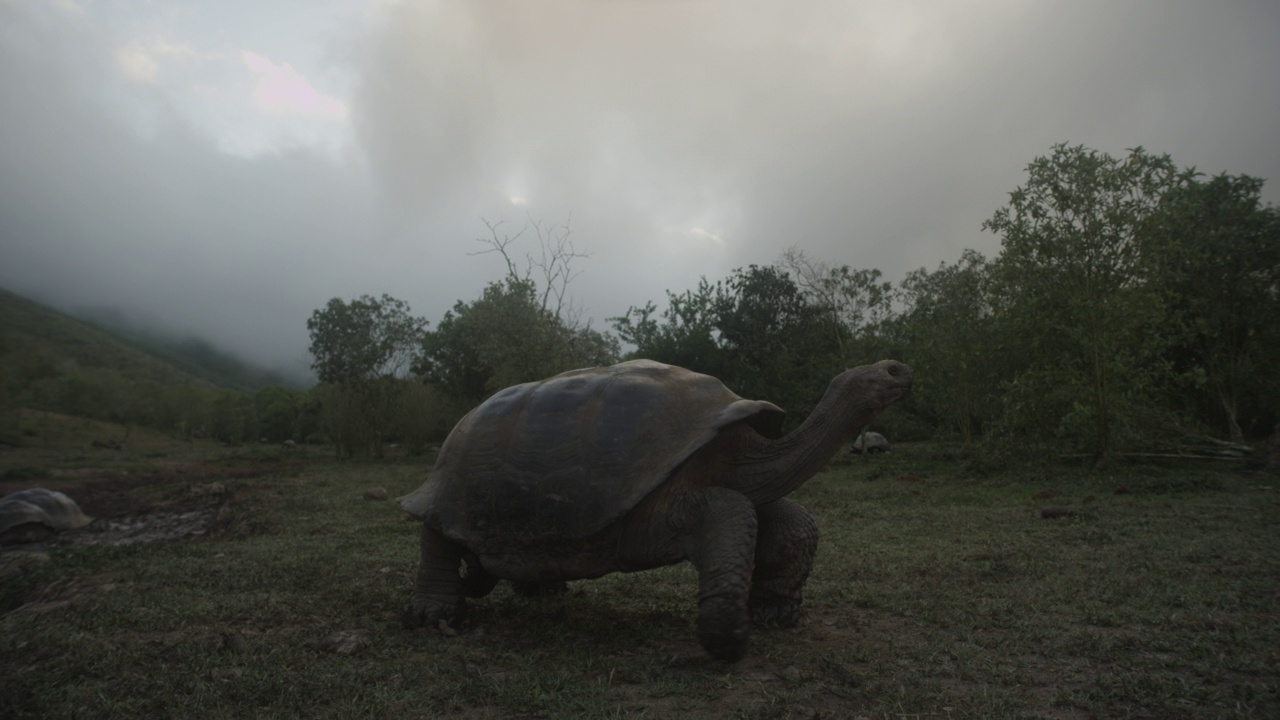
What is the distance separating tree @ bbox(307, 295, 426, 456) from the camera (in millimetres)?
25641

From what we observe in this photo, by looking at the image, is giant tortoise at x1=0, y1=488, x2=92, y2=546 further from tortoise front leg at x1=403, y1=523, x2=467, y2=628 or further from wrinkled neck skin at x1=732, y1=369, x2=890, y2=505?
wrinkled neck skin at x1=732, y1=369, x2=890, y2=505

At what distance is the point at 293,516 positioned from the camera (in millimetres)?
9672

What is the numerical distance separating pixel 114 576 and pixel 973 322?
1578cm

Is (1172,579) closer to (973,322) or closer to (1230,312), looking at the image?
(973,322)

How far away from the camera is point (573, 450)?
3939 millimetres

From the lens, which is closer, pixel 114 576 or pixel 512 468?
pixel 512 468

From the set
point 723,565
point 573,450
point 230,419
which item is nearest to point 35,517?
point 573,450

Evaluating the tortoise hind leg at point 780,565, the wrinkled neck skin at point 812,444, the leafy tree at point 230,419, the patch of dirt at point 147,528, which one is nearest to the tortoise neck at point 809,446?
the wrinkled neck skin at point 812,444

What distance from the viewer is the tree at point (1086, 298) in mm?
11797

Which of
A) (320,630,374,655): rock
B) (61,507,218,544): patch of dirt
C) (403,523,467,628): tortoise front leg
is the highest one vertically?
(403,523,467,628): tortoise front leg

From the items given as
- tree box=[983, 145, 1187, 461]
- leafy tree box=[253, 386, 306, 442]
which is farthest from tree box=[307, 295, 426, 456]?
tree box=[983, 145, 1187, 461]

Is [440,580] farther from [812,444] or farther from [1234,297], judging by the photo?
[1234,297]

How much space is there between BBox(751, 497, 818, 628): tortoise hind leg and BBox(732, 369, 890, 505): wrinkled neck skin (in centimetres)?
22

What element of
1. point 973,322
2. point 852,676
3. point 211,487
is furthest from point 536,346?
point 852,676
